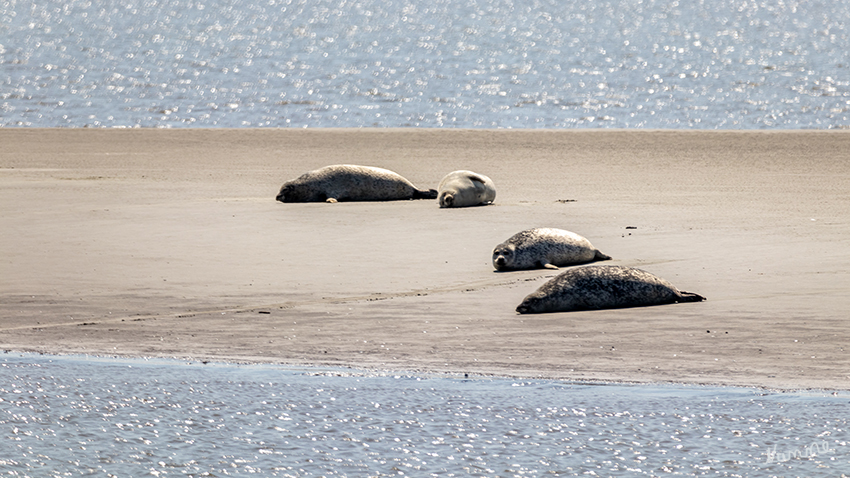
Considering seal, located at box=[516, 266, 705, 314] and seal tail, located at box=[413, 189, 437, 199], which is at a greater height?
seal tail, located at box=[413, 189, 437, 199]

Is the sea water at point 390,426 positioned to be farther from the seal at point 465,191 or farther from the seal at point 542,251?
the seal at point 465,191

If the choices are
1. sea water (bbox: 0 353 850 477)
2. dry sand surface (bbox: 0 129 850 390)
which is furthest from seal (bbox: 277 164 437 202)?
sea water (bbox: 0 353 850 477)

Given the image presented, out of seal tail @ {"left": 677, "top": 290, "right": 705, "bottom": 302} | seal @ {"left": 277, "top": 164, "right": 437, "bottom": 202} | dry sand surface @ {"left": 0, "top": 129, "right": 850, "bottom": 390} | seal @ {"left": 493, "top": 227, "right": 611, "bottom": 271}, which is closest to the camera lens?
dry sand surface @ {"left": 0, "top": 129, "right": 850, "bottom": 390}

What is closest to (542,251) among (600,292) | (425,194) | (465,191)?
(600,292)

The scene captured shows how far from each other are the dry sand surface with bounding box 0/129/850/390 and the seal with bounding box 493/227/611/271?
18cm

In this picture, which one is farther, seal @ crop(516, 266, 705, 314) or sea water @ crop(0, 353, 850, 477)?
seal @ crop(516, 266, 705, 314)

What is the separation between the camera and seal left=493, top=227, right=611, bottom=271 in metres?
9.59

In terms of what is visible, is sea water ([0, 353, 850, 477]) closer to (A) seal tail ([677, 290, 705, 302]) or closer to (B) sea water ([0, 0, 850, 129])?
(A) seal tail ([677, 290, 705, 302])

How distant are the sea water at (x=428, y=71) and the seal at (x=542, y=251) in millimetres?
18445

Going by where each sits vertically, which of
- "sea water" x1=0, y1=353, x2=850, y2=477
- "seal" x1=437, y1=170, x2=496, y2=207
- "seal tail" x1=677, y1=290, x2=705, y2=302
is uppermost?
"seal" x1=437, y1=170, x2=496, y2=207

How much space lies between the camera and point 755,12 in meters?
120

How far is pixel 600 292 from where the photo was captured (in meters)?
8.16

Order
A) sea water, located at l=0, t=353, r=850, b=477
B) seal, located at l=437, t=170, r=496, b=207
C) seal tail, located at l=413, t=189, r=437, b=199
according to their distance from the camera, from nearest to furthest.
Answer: sea water, located at l=0, t=353, r=850, b=477 → seal, located at l=437, t=170, r=496, b=207 → seal tail, located at l=413, t=189, r=437, b=199

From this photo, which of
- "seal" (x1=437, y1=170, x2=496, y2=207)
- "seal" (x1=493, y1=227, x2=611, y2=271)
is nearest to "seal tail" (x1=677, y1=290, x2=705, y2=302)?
"seal" (x1=493, y1=227, x2=611, y2=271)
